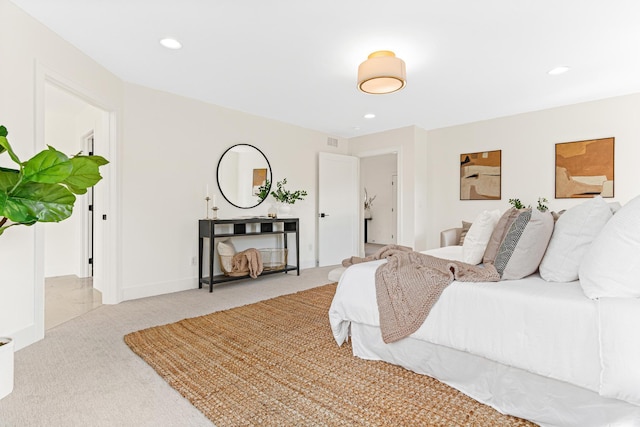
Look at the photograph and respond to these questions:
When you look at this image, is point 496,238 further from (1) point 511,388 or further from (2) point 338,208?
(2) point 338,208

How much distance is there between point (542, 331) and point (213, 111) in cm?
420

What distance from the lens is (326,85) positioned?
378cm

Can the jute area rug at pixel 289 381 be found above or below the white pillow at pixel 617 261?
below

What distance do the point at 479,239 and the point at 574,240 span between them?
568 mm

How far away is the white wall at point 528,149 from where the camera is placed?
4.08m

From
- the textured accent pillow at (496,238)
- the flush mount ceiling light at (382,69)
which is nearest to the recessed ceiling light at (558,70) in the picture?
the flush mount ceiling light at (382,69)

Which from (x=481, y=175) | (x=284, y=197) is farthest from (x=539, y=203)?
(x=284, y=197)

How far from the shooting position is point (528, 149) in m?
4.76

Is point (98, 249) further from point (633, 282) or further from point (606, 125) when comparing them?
point (606, 125)

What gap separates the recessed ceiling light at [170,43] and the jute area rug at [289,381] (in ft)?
7.68

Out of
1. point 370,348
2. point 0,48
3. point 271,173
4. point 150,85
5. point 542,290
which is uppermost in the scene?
point 150,85

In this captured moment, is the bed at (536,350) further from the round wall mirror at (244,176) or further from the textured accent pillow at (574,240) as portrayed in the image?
the round wall mirror at (244,176)

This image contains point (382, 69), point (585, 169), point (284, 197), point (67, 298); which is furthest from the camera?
point (284, 197)

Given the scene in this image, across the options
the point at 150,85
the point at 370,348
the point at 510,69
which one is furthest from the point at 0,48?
the point at 510,69
